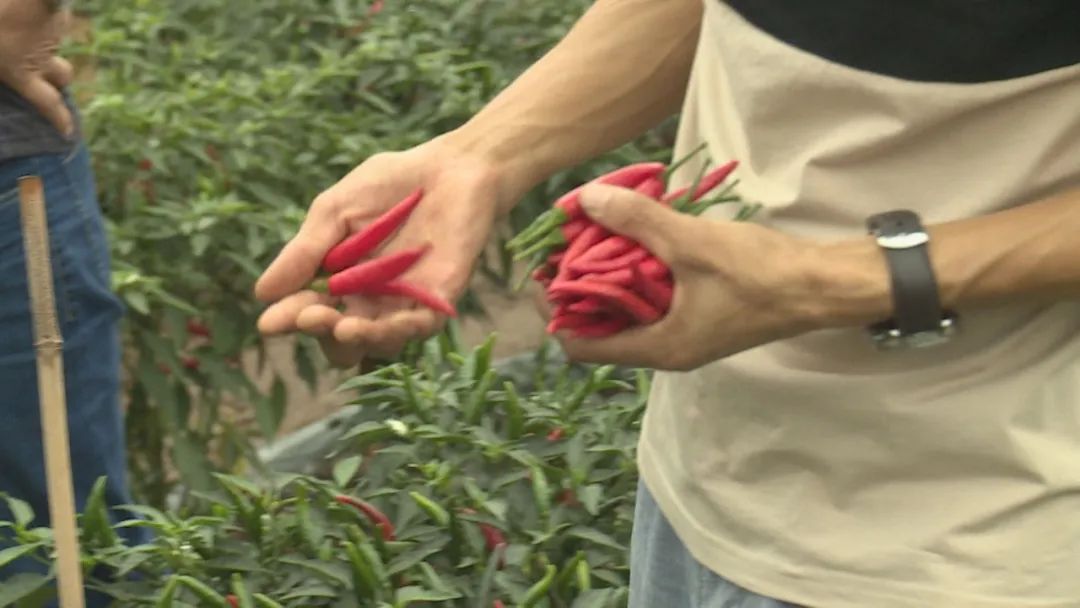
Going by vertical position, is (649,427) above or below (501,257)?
above

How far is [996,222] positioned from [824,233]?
13 centimetres

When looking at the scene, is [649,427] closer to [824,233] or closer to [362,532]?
[824,233]

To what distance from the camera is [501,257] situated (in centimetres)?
268

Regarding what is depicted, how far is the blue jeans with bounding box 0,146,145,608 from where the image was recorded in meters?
1.88

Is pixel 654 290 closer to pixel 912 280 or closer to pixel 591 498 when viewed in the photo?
pixel 912 280

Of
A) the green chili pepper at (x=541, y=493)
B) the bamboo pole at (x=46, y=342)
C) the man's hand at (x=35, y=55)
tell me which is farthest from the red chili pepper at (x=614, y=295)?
the man's hand at (x=35, y=55)

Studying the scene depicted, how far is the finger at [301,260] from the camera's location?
3.55 feet

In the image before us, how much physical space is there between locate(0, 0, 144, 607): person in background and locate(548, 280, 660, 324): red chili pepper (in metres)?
1.13

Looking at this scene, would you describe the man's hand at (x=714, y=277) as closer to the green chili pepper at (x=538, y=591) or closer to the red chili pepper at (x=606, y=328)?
the red chili pepper at (x=606, y=328)

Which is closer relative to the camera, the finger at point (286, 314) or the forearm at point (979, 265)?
the forearm at point (979, 265)

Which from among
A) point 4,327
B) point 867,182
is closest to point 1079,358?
point 867,182

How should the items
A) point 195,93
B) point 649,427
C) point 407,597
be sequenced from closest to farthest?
point 649,427, point 407,597, point 195,93

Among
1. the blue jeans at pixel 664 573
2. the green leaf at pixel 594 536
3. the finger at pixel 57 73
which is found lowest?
the green leaf at pixel 594 536

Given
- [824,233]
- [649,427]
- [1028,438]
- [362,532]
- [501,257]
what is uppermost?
[824,233]
